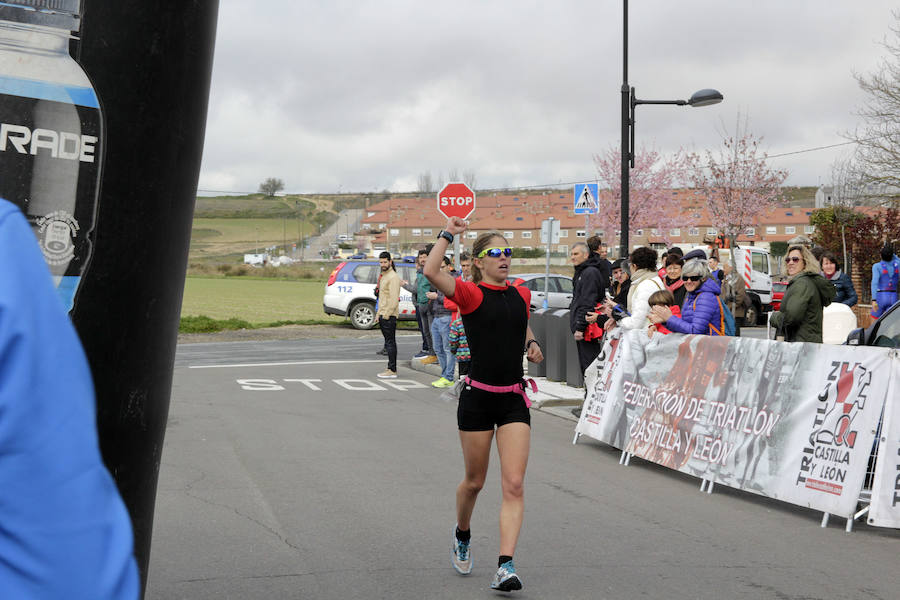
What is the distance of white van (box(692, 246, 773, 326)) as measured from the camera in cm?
2867

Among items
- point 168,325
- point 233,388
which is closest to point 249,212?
point 233,388

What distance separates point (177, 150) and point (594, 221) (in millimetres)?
67066

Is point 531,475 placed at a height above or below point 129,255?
below

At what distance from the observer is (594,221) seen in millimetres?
68250

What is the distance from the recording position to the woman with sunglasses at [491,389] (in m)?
5.27

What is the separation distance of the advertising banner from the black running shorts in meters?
2.66

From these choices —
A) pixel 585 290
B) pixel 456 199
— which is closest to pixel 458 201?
pixel 456 199

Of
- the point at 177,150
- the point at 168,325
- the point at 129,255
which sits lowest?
the point at 168,325

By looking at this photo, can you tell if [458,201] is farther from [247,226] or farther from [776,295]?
[247,226]

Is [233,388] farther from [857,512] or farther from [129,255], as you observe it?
[129,255]

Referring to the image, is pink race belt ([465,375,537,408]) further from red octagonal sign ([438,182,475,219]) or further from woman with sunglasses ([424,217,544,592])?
red octagonal sign ([438,182,475,219])

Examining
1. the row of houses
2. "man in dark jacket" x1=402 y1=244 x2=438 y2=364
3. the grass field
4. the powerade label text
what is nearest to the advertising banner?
"man in dark jacket" x1=402 y1=244 x2=438 y2=364

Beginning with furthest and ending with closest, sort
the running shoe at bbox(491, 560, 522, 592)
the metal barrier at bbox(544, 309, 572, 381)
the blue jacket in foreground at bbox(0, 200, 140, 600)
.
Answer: the metal barrier at bbox(544, 309, 572, 381), the running shoe at bbox(491, 560, 522, 592), the blue jacket in foreground at bbox(0, 200, 140, 600)

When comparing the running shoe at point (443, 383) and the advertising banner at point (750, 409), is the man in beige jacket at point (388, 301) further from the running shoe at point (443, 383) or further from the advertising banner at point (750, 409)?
the advertising banner at point (750, 409)
